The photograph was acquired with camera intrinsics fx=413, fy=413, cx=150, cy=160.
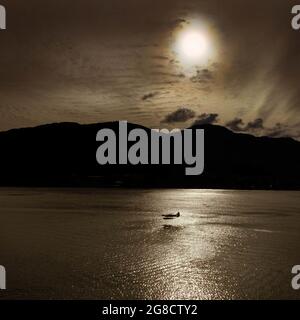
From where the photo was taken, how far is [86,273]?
2525cm

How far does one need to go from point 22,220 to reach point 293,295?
154 ft

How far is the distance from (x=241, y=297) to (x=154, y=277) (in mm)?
5742

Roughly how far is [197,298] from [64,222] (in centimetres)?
3970

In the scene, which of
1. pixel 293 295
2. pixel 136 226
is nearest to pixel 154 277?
pixel 293 295

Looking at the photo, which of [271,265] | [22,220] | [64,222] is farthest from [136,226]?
[271,265]

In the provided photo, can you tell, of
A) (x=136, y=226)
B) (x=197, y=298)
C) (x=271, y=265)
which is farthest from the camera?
(x=136, y=226)
